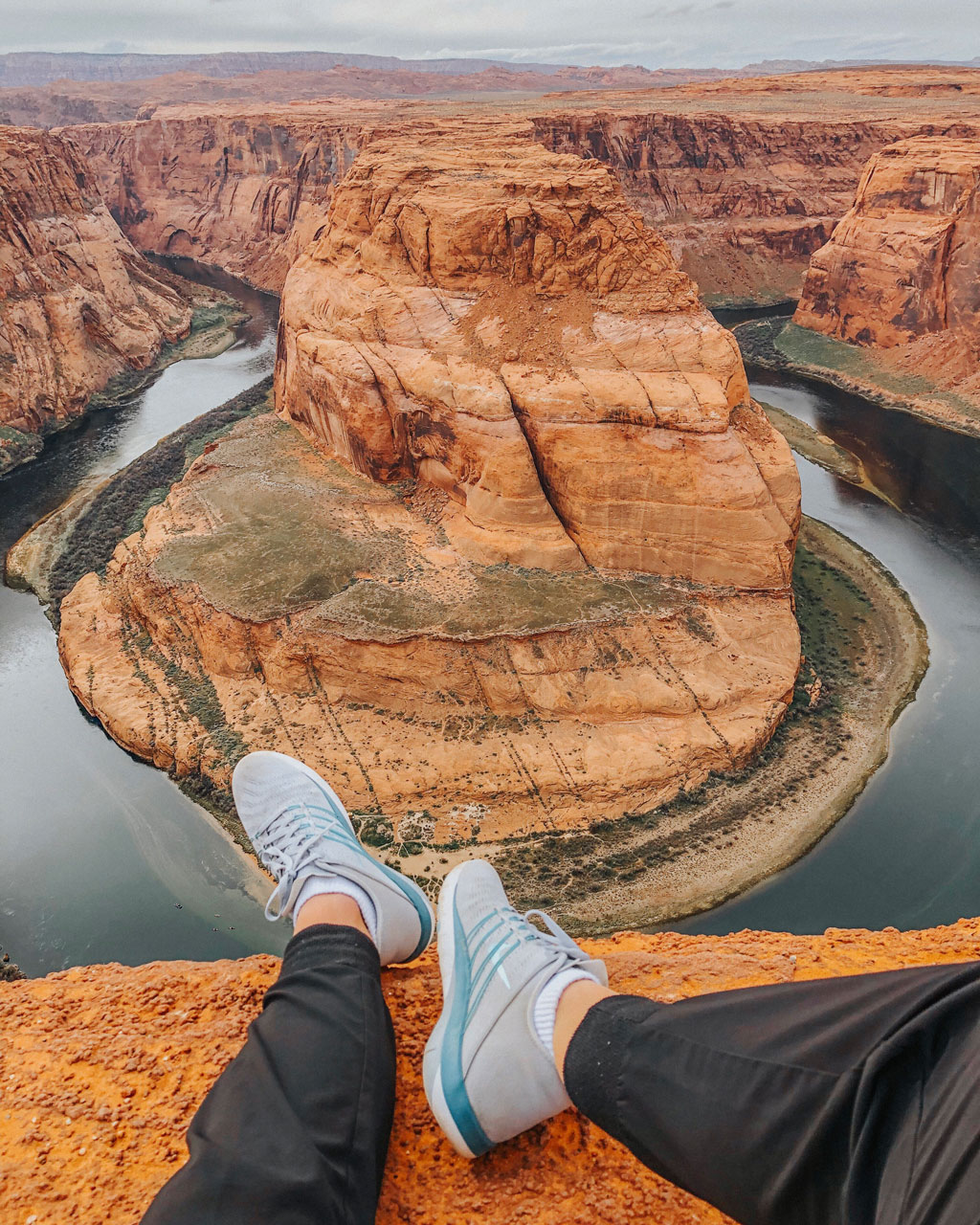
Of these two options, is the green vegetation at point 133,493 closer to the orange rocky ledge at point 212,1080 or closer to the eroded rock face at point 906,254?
the orange rocky ledge at point 212,1080

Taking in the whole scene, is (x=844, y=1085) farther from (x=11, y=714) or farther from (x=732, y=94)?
(x=732, y=94)

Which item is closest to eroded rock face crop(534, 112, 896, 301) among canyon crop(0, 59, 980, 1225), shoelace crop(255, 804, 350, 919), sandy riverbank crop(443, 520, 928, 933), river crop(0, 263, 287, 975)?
canyon crop(0, 59, 980, 1225)

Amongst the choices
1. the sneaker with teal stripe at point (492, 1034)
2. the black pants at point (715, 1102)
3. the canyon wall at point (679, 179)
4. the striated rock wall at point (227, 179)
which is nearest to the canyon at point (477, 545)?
the sneaker with teal stripe at point (492, 1034)

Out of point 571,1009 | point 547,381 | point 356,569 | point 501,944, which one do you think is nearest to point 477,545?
point 356,569

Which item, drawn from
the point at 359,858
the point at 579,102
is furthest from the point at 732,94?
the point at 359,858

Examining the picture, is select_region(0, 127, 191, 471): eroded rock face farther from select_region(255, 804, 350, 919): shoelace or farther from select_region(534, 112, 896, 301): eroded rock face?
select_region(255, 804, 350, 919): shoelace

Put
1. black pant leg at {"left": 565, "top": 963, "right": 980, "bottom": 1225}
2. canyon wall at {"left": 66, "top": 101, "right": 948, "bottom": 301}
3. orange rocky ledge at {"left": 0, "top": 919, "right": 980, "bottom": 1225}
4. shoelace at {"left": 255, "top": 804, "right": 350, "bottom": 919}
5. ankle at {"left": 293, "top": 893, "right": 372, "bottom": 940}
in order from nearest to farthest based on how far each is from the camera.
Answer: black pant leg at {"left": 565, "top": 963, "right": 980, "bottom": 1225}, orange rocky ledge at {"left": 0, "top": 919, "right": 980, "bottom": 1225}, ankle at {"left": 293, "top": 893, "right": 372, "bottom": 940}, shoelace at {"left": 255, "top": 804, "right": 350, "bottom": 919}, canyon wall at {"left": 66, "top": 101, "right": 948, "bottom": 301}
